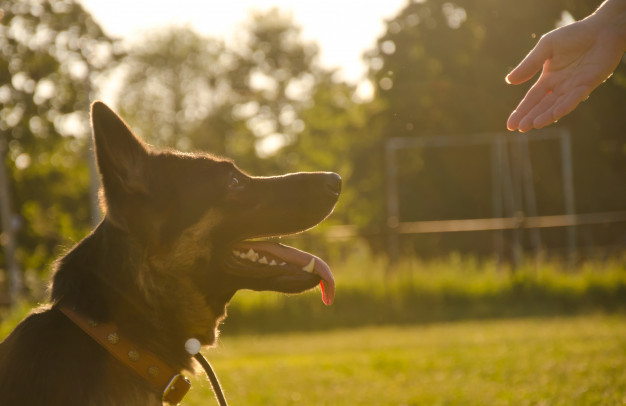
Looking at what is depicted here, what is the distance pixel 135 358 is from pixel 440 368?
5.30 meters

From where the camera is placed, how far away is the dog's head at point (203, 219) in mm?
3318

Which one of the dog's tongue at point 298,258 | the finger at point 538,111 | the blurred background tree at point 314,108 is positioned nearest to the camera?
the finger at point 538,111

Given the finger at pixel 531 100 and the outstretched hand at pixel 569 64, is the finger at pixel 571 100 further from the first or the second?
the finger at pixel 531 100

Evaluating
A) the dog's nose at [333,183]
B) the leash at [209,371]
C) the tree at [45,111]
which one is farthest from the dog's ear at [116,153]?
the tree at [45,111]

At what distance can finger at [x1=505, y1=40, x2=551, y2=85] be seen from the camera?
10.7 ft

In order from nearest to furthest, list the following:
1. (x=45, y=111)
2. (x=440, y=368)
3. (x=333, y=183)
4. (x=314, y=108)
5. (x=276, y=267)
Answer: (x=276, y=267), (x=333, y=183), (x=440, y=368), (x=45, y=111), (x=314, y=108)

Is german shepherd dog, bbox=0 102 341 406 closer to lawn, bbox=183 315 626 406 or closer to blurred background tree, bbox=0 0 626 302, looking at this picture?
lawn, bbox=183 315 626 406

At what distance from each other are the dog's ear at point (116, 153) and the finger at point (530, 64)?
6.20 feet

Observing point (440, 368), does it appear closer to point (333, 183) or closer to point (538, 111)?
point (333, 183)

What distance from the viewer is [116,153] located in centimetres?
329

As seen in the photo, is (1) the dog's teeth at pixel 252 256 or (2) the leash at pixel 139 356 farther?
(1) the dog's teeth at pixel 252 256

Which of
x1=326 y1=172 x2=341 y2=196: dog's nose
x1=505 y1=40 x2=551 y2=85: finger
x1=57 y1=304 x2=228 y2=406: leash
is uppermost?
x1=505 y1=40 x2=551 y2=85: finger

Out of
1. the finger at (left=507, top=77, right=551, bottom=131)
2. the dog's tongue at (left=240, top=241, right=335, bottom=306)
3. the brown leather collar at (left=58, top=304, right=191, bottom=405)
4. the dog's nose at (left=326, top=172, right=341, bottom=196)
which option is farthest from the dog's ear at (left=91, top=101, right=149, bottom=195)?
the finger at (left=507, top=77, right=551, bottom=131)

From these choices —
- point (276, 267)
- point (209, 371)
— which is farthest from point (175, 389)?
point (276, 267)
